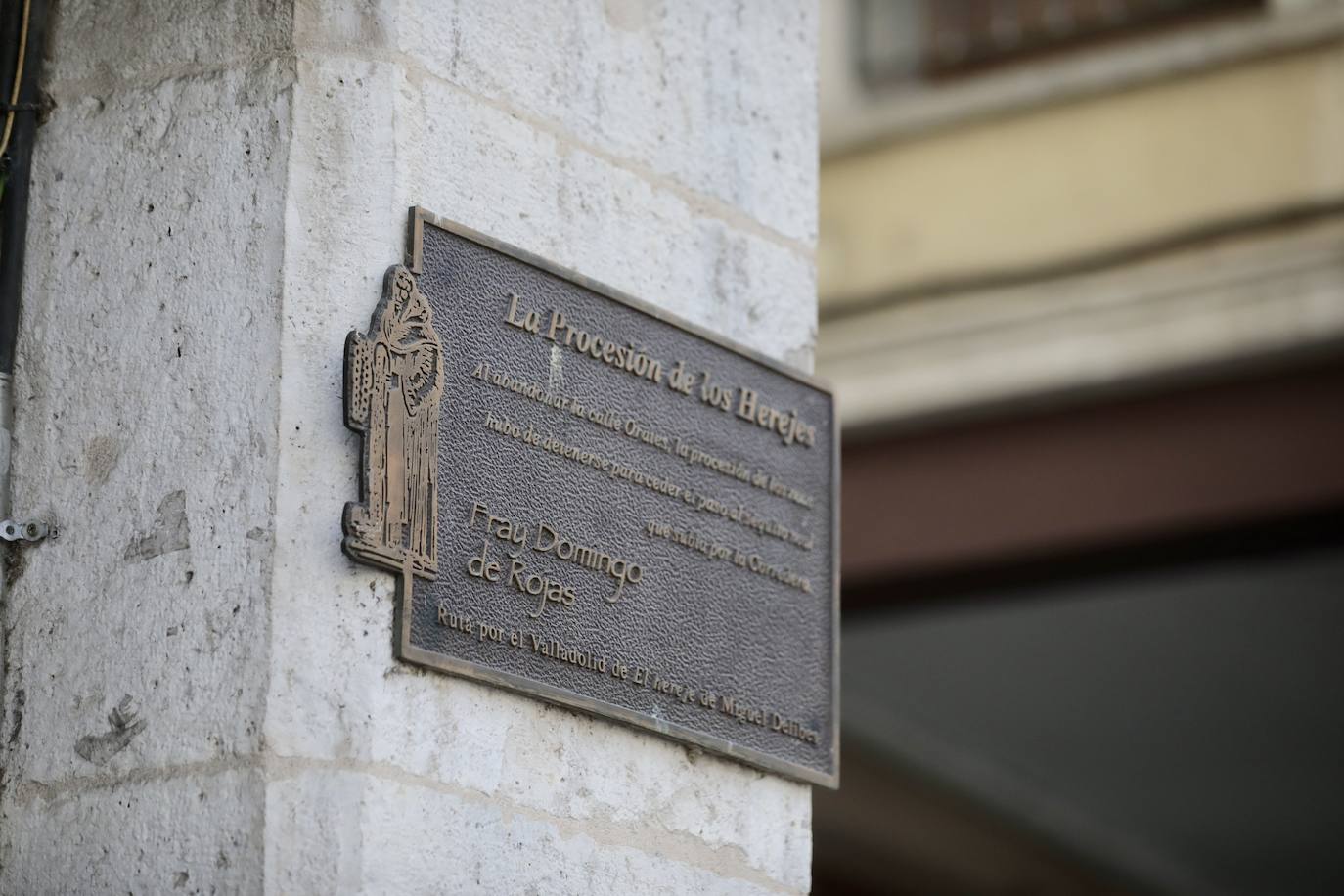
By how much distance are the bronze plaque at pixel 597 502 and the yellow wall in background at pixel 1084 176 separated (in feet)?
11.5

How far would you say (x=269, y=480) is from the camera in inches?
121

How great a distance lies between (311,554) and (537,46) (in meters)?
1.03

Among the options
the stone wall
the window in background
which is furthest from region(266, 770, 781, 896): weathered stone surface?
the window in background

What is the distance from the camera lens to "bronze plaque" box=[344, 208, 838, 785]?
320 cm

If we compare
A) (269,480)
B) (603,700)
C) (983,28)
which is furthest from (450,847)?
(983,28)

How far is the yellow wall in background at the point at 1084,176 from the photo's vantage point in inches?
279

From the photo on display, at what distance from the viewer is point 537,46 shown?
3.65 metres

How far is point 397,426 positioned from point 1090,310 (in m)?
4.43

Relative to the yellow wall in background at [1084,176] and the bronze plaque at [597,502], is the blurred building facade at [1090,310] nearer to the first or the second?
the yellow wall in background at [1084,176]

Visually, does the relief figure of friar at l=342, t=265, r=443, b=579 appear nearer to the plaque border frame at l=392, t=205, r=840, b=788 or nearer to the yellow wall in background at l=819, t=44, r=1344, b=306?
the plaque border frame at l=392, t=205, r=840, b=788

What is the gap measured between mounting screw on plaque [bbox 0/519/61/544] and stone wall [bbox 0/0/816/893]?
0.04 meters

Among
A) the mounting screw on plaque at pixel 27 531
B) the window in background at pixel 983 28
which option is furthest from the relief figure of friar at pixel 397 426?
the window in background at pixel 983 28

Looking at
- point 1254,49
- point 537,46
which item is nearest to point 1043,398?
point 1254,49

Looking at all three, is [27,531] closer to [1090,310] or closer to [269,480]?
[269,480]
